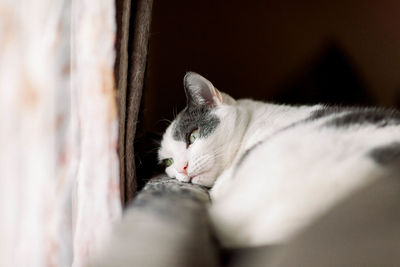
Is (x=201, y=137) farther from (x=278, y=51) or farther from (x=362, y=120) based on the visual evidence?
(x=278, y=51)

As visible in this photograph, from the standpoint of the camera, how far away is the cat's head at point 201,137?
1240 millimetres

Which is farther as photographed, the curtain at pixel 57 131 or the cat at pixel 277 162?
the curtain at pixel 57 131

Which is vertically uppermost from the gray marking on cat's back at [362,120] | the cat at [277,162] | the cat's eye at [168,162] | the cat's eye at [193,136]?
the gray marking on cat's back at [362,120]

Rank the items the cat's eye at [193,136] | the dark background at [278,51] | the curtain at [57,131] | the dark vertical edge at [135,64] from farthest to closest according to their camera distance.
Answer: the dark background at [278,51], the cat's eye at [193,136], the dark vertical edge at [135,64], the curtain at [57,131]

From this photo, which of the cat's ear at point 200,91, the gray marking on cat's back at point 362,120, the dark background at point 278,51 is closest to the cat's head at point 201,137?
the cat's ear at point 200,91

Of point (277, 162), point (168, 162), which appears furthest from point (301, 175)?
point (168, 162)

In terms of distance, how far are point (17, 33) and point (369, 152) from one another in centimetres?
89

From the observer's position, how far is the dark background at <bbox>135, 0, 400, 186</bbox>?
2.11m

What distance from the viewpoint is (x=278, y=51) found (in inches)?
85.3

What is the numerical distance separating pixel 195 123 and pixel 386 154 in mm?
664

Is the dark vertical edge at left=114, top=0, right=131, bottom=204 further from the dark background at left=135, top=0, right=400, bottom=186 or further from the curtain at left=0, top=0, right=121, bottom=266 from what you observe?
the dark background at left=135, top=0, right=400, bottom=186

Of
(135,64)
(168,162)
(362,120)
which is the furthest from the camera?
(168,162)

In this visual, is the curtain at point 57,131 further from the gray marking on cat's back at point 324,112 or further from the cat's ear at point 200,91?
the gray marking on cat's back at point 324,112

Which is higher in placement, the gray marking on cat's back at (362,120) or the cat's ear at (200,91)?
the gray marking on cat's back at (362,120)
